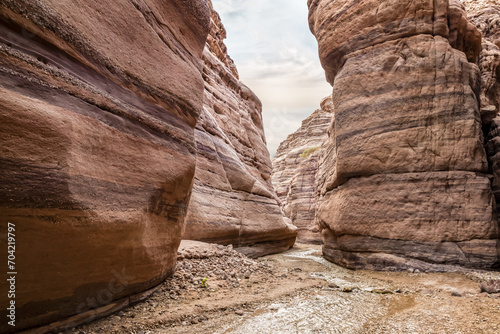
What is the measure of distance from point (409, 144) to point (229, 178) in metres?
6.61

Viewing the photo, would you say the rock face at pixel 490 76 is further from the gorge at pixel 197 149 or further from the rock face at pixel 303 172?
the rock face at pixel 303 172

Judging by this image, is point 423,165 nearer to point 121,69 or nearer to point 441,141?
point 441,141

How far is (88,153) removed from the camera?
3.11 meters

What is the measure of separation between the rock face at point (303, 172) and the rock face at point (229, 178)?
10050 millimetres

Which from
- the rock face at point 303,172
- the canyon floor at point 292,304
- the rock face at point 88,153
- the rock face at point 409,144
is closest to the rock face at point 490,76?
the rock face at point 409,144

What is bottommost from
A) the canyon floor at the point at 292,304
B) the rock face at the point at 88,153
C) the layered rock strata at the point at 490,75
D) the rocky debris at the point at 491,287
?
the canyon floor at the point at 292,304

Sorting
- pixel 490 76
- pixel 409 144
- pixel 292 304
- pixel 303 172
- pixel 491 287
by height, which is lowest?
pixel 292 304

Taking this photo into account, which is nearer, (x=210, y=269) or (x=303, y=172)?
(x=210, y=269)

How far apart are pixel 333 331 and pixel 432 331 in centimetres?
126

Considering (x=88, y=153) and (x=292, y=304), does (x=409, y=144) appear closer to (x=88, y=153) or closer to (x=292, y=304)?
(x=292, y=304)

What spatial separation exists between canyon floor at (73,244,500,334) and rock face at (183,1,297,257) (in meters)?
2.11

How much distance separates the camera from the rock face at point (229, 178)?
8828 millimetres

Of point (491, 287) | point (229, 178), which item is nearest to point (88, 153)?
point (491, 287)

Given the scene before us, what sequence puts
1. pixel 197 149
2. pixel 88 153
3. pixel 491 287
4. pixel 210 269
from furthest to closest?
pixel 197 149, pixel 210 269, pixel 491 287, pixel 88 153
